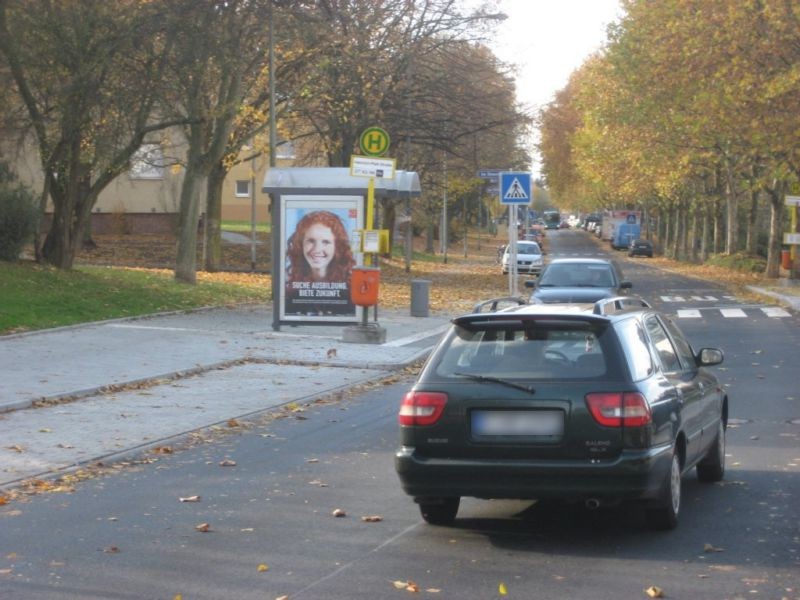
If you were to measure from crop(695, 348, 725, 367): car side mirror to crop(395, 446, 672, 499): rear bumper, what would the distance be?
1.95 m

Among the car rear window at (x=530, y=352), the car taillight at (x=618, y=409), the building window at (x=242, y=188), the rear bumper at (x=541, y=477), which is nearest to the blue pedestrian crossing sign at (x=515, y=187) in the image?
the car rear window at (x=530, y=352)

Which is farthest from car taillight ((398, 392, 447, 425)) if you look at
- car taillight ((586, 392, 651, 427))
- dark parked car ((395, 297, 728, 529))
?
car taillight ((586, 392, 651, 427))

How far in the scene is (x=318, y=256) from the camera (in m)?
22.1

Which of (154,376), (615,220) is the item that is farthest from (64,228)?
(615,220)

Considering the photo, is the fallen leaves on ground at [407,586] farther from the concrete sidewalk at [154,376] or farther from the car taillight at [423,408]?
the concrete sidewalk at [154,376]

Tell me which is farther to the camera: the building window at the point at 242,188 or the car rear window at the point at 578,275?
the building window at the point at 242,188

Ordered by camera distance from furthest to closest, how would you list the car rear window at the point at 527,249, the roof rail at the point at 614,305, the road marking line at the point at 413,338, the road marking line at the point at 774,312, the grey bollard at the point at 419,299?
the car rear window at the point at 527,249, the road marking line at the point at 774,312, the grey bollard at the point at 419,299, the road marking line at the point at 413,338, the roof rail at the point at 614,305

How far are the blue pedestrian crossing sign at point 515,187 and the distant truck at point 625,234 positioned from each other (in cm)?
6661

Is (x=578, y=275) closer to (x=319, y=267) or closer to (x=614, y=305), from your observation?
(x=319, y=267)

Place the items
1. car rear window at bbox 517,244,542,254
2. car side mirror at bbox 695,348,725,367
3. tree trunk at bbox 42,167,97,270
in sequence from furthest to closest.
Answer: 1. car rear window at bbox 517,244,542,254
2. tree trunk at bbox 42,167,97,270
3. car side mirror at bbox 695,348,725,367

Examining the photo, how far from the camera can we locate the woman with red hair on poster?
21.9 metres

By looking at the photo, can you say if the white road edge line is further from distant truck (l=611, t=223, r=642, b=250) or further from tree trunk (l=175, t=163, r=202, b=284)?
distant truck (l=611, t=223, r=642, b=250)

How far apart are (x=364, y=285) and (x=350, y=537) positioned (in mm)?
12666

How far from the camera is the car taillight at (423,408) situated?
743cm
